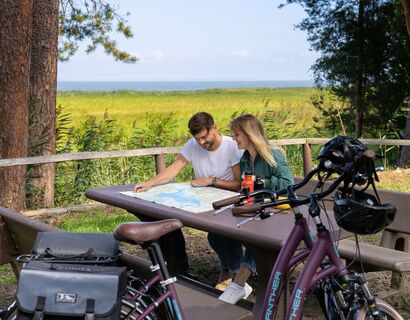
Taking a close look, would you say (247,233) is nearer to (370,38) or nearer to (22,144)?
(22,144)

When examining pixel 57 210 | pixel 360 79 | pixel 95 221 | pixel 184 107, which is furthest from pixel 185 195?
pixel 184 107

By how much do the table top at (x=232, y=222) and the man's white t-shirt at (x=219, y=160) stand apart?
64 cm

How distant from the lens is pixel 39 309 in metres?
2.19

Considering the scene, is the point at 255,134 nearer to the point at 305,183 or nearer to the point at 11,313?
the point at 305,183

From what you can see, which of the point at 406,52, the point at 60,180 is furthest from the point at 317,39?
the point at 60,180

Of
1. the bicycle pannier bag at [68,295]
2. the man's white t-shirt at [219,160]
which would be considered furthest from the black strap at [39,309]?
the man's white t-shirt at [219,160]

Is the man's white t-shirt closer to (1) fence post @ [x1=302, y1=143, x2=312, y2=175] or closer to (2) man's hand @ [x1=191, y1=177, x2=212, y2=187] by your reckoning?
(2) man's hand @ [x1=191, y1=177, x2=212, y2=187]

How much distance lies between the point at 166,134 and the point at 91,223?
9.69ft

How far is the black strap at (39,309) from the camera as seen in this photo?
2.18m

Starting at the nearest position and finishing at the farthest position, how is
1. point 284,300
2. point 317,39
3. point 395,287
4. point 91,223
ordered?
1. point 284,300
2. point 395,287
3. point 91,223
4. point 317,39

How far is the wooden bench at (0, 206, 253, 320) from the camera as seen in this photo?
2582mm

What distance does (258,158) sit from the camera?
Answer: 388cm

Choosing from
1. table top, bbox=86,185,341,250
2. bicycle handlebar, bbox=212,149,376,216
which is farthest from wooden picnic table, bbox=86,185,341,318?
bicycle handlebar, bbox=212,149,376,216

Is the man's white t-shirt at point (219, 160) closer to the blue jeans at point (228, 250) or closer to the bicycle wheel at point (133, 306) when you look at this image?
the blue jeans at point (228, 250)
